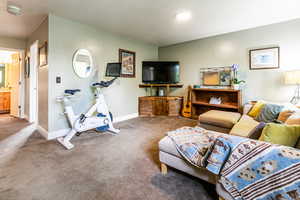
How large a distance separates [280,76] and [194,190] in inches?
Answer: 133

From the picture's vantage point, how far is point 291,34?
315 centimetres

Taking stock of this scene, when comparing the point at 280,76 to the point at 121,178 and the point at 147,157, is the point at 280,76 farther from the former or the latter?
the point at 121,178

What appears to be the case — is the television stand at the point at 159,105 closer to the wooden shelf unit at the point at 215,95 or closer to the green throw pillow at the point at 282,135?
the wooden shelf unit at the point at 215,95

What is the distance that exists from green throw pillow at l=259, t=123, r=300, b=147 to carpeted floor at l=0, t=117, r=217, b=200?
738 millimetres

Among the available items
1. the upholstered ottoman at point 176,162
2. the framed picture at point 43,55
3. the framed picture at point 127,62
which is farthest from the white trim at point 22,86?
the upholstered ottoman at point 176,162

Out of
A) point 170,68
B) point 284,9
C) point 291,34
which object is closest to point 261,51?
point 291,34

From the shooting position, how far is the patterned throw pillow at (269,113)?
2.40 metres

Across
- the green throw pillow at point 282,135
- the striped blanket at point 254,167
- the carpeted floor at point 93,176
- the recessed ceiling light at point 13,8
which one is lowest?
the carpeted floor at point 93,176

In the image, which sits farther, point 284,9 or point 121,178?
point 284,9

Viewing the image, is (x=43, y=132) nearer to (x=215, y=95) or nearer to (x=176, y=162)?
(x=176, y=162)

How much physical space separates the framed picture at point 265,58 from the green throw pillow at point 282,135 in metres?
2.99

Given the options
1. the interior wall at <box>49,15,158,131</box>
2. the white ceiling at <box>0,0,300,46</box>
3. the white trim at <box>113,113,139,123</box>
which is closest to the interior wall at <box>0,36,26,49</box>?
the white ceiling at <box>0,0,300,46</box>

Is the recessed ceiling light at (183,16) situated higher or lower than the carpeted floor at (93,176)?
higher

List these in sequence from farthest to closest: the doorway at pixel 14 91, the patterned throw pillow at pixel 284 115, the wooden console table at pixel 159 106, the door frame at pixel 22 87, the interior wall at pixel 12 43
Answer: the wooden console table at pixel 159 106, the doorway at pixel 14 91, the door frame at pixel 22 87, the interior wall at pixel 12 43, the patterned throw pillow at pixel 284 115
